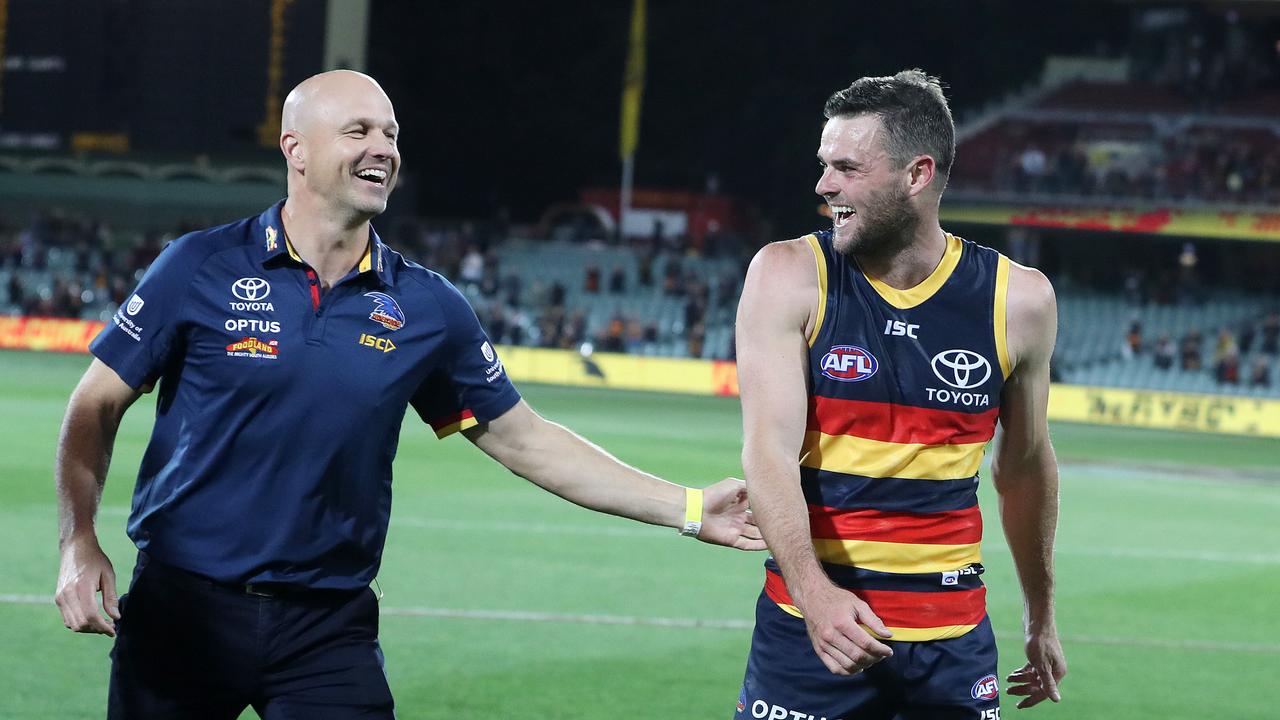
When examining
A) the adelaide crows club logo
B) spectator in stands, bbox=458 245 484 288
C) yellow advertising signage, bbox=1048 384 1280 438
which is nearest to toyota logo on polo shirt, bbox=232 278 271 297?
the adelaide crows club logo

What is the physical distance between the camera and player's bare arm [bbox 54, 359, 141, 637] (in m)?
3.92

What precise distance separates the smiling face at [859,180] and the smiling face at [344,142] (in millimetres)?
1055

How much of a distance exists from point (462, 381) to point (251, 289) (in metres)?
0.61

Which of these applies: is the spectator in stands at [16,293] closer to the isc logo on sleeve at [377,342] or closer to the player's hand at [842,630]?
the isc logo on sleeve at [377,342]

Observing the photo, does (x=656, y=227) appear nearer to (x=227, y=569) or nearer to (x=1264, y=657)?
(x=1264, y=657)

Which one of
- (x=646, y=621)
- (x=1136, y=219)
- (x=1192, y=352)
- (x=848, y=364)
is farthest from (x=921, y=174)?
(x=1136, y=219)

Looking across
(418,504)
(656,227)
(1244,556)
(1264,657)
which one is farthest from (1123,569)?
(656,227)

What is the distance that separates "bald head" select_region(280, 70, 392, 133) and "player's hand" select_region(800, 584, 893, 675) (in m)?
1.57

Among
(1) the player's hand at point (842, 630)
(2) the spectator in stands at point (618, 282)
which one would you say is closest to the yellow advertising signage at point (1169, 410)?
(2) the spectator in stands at point (618, 282)

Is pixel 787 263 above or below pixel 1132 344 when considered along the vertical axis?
above

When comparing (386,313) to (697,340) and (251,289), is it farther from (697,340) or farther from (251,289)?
(697,340)

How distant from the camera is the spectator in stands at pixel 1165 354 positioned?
1379 inches

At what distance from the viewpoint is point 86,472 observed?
3967mm

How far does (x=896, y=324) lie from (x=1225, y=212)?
3761 cm
